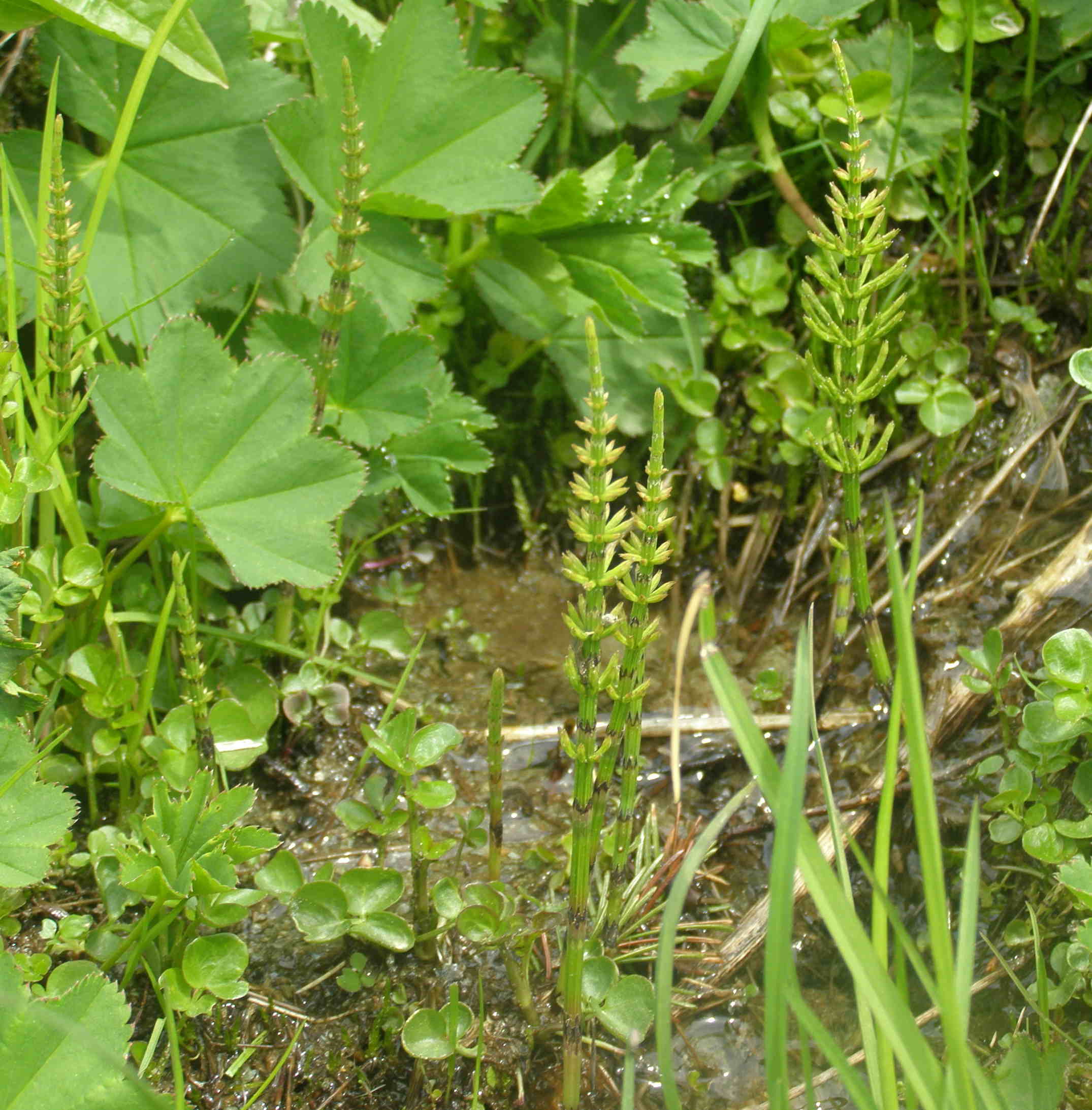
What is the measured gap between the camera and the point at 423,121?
95.2 inches

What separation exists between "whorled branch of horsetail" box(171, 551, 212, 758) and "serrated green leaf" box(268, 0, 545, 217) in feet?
→ 3.28

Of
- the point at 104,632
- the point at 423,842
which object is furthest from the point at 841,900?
the point at 104,632

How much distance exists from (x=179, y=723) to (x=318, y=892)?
44 cm

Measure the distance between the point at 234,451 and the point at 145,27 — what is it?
805 mm

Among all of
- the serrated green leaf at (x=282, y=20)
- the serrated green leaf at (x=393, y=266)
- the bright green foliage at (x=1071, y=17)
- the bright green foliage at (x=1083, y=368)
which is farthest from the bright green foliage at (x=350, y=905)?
the bright green foliage at (x=1071, y=17)

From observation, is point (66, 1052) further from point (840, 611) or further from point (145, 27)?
point (145, 27)

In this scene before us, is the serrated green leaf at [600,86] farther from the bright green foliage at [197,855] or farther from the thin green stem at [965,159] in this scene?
the bright green foliage at [197,855]

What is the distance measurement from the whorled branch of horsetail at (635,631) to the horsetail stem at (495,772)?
0.18 m

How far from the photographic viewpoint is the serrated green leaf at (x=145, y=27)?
76.8 inches

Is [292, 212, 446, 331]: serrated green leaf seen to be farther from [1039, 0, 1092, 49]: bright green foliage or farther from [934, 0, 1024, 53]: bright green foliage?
[1039, 0, 1092, 49]: bright green foliage

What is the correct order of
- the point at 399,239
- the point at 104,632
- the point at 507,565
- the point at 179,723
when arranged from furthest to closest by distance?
1. the point at 507,565
2. the point at 399,239
3. the point at 104,632
4. the point at 179,723

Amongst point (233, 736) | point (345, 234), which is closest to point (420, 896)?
point (233, 736)

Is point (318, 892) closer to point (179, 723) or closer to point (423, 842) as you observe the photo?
point (423, 842)

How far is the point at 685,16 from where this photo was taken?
261cm
